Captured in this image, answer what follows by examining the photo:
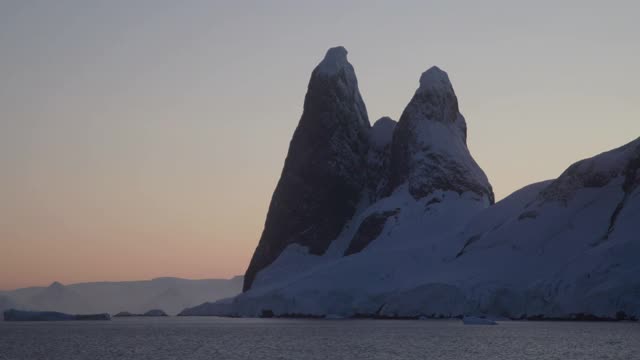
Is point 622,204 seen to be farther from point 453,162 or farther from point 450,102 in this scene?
point 450,102

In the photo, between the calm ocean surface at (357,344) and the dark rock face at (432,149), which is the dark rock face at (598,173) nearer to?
the calm ocean surface at (357,344)

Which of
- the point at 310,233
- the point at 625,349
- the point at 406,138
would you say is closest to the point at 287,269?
the point at 310,233

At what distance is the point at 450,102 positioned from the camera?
199 meters

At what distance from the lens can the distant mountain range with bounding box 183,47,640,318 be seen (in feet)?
403

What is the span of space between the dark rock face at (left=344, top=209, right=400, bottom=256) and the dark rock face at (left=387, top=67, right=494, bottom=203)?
8.51 meters

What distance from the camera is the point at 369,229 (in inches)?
6939

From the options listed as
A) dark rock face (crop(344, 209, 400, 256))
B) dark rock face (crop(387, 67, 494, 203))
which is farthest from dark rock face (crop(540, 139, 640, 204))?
dark rock face (crop(387, 67, 494, 203))

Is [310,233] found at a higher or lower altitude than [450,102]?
lower

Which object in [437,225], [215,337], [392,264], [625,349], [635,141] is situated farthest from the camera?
[437,225]

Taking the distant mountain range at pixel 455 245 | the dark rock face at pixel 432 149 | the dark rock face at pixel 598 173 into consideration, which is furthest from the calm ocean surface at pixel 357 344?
the dark rock face at pixel 432 149

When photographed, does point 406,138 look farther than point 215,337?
Yes

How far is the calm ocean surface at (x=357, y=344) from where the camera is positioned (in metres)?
78.7

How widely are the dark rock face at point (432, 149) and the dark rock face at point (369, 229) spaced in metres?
8.51

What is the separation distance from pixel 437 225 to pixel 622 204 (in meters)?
40.9
